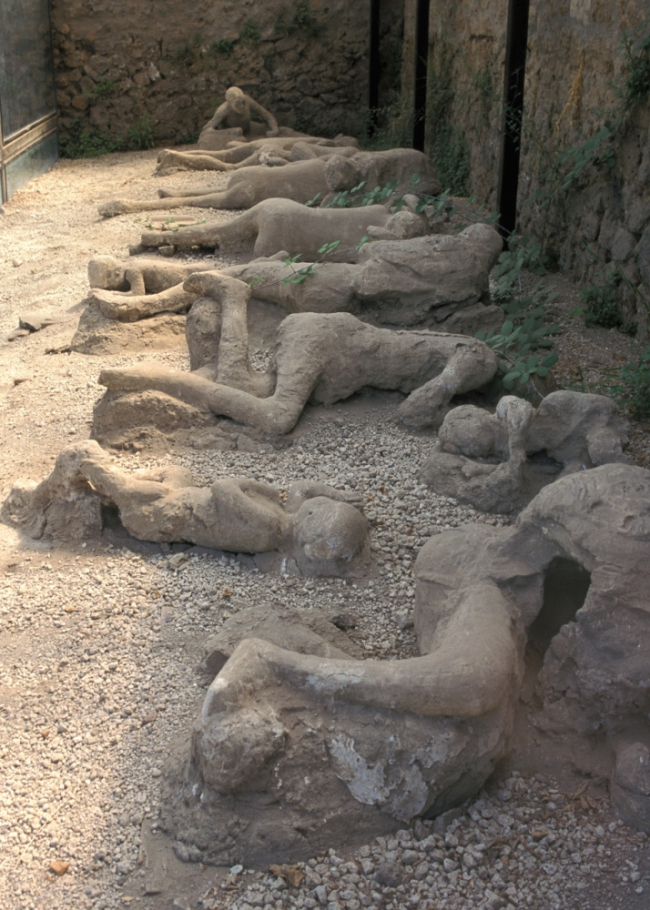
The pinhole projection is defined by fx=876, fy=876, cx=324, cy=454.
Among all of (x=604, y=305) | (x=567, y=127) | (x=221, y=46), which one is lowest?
(x=604, y=305)

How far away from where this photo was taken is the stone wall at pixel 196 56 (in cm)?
1095

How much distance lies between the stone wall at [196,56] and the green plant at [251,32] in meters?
0.01

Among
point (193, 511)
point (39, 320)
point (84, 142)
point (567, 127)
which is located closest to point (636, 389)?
point (193, 511)

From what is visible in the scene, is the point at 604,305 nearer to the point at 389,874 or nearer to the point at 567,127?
the point at 567,127

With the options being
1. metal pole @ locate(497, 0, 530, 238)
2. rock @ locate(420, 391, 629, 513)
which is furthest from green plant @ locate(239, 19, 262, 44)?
rock @ locate(420, 391, 629, 513)

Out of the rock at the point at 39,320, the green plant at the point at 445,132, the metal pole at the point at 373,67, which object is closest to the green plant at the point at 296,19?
the metal pole at the point at 373,67

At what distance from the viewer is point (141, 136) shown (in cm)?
1126

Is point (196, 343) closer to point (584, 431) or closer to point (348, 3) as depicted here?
point (584, 431)

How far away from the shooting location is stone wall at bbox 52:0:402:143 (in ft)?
35.9

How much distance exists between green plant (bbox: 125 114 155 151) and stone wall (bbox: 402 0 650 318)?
4693 mm

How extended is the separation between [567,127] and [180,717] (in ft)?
15.6

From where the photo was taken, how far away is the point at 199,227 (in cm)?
639

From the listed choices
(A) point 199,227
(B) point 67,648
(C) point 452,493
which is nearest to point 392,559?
(C) point 452,493

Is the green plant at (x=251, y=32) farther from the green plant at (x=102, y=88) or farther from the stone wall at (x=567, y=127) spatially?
Result: the stone wall at (x=567, y=127)
